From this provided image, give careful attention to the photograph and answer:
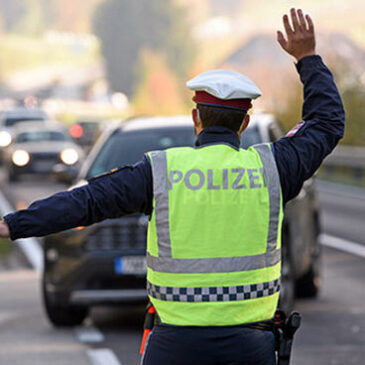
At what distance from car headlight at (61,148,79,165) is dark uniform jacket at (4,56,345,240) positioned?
78.4 ft

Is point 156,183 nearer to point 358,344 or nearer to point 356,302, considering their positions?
point 358,344

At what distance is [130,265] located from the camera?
30.0ft

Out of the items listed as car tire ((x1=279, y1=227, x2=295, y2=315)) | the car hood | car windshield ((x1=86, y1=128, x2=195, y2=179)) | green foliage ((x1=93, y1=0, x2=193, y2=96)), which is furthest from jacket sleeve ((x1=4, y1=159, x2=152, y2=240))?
green foliage ((x1=93, y1=0, x2=193, y2=96))

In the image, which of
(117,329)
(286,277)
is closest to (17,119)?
(117,329)

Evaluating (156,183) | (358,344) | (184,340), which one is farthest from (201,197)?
(358,344)

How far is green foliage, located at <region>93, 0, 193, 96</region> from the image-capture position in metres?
134

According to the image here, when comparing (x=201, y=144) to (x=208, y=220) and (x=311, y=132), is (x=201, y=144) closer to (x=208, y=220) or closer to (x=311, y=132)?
(x=208, y=220)

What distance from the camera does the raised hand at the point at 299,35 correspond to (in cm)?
432

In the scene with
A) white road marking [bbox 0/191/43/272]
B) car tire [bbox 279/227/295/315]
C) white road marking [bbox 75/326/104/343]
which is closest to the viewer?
white road marking [bbox 75/326/104/343]

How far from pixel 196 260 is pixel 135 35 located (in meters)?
134

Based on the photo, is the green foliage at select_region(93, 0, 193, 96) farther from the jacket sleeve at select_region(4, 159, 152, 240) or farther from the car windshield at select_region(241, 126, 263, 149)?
the jacket sleeve at select_region(4, 159, 152, 240)

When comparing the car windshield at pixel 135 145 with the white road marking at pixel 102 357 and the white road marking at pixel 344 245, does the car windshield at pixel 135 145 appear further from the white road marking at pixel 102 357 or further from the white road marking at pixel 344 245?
the white road marking at pixel 344 245

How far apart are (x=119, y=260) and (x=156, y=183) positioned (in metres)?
5.27

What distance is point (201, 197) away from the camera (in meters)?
3.94
